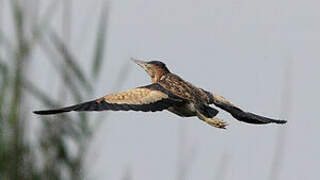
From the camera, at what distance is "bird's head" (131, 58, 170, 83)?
5.82 meters

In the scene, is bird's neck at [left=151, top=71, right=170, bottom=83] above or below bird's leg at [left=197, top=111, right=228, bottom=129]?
above

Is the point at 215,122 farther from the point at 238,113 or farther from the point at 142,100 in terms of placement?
the point at 238,113

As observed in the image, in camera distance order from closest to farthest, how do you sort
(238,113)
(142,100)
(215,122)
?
1. (215,122)
2. (142,100)
3. (238,113)

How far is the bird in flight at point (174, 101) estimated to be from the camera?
4.94m

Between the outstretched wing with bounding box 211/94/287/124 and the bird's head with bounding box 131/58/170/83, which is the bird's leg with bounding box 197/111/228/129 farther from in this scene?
the bird's head with bounding box 131/58/170/83

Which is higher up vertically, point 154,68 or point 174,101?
point 154,68

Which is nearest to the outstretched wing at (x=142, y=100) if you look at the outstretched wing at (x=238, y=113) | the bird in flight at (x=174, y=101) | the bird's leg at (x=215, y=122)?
the bird in flight at (x=174, y=101)

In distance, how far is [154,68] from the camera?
19.6 ft

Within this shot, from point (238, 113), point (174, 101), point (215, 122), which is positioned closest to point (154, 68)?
point (238, 113)

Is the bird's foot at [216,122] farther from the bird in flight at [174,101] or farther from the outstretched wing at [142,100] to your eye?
the outstretched wing at [142,100]

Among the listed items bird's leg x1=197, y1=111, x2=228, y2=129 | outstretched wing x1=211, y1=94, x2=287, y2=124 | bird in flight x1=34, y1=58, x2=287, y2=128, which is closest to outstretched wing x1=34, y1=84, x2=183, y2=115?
bird in flight x1=34, y1=58, x2=287, y2=128

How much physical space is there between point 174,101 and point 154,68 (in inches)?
31.5

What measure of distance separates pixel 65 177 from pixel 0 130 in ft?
0.86

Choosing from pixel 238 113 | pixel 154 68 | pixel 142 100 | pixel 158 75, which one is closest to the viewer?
pixel 142 100
